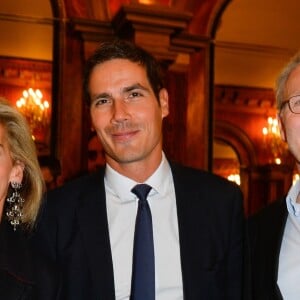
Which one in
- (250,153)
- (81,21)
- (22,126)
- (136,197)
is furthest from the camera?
(250,153)

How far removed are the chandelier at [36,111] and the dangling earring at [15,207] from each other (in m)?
6.51

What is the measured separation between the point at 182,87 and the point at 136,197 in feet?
12.3

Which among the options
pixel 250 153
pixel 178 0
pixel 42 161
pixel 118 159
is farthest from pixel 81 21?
pixel 250 153

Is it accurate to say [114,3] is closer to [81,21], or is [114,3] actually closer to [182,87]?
[81,21]

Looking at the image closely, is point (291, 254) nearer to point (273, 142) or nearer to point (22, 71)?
point (22, 71)

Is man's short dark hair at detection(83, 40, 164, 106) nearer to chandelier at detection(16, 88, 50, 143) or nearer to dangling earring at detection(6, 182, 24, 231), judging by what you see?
dangling earring at detection(6, 182, 24, 231)

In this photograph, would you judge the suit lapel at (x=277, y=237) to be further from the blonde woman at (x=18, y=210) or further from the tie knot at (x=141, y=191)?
the blonde woman at (x=18, y=210)

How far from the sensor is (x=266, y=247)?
2047 mm

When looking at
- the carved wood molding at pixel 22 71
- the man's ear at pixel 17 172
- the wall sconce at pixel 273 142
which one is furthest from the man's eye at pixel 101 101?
the wall sconce at pixel 273 142

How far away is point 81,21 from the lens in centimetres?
527

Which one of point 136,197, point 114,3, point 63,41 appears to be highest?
point 114,3

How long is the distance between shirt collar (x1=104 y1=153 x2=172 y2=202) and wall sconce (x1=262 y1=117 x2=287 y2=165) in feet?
31.5

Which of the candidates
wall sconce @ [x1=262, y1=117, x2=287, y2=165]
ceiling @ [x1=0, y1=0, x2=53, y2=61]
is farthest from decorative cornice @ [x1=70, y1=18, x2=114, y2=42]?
wall sconce @ [x1=262, y1=117, x2=287, y2=165]

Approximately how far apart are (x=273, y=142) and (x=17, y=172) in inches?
410
